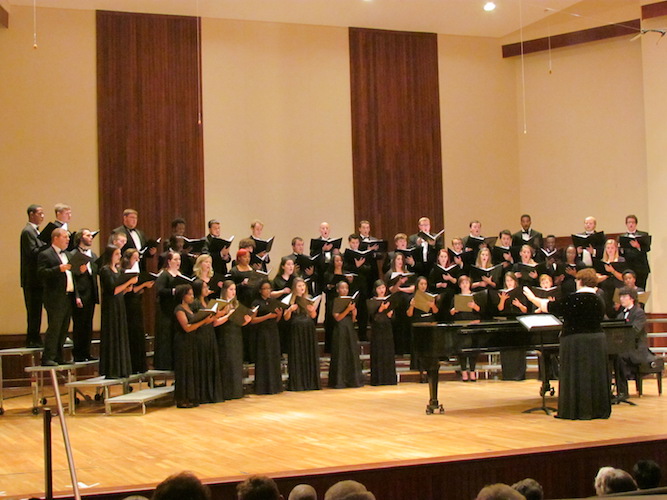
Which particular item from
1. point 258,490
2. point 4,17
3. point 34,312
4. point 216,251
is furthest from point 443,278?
point 258,490

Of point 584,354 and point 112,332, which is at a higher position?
point 112,332

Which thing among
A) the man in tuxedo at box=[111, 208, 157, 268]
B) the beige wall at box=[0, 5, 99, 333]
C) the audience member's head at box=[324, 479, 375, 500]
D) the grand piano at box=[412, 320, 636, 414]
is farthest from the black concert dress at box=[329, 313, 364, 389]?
the audience member's head at box=[324, 479, 375, 500]

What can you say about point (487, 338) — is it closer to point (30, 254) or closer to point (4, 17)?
point (30, 254)

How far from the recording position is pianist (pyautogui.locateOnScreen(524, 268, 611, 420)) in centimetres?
606

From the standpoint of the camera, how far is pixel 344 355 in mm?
9320

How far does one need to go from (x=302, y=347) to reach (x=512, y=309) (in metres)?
2.31

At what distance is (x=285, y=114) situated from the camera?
462 inches

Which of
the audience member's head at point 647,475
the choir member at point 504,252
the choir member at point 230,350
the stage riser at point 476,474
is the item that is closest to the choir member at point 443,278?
the choir member at point 504,252

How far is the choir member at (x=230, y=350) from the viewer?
832 centimetres

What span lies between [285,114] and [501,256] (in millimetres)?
3632

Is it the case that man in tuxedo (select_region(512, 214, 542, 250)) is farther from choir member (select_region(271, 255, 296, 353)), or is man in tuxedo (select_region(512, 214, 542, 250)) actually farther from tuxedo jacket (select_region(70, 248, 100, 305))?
tuxedo jacket (select_region(70, 248, 100, 305))

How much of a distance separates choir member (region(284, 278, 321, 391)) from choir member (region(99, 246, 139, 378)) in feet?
6.15

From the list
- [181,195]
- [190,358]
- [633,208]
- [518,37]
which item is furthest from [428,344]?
[518,37]

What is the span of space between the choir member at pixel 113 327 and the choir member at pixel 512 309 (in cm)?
385
